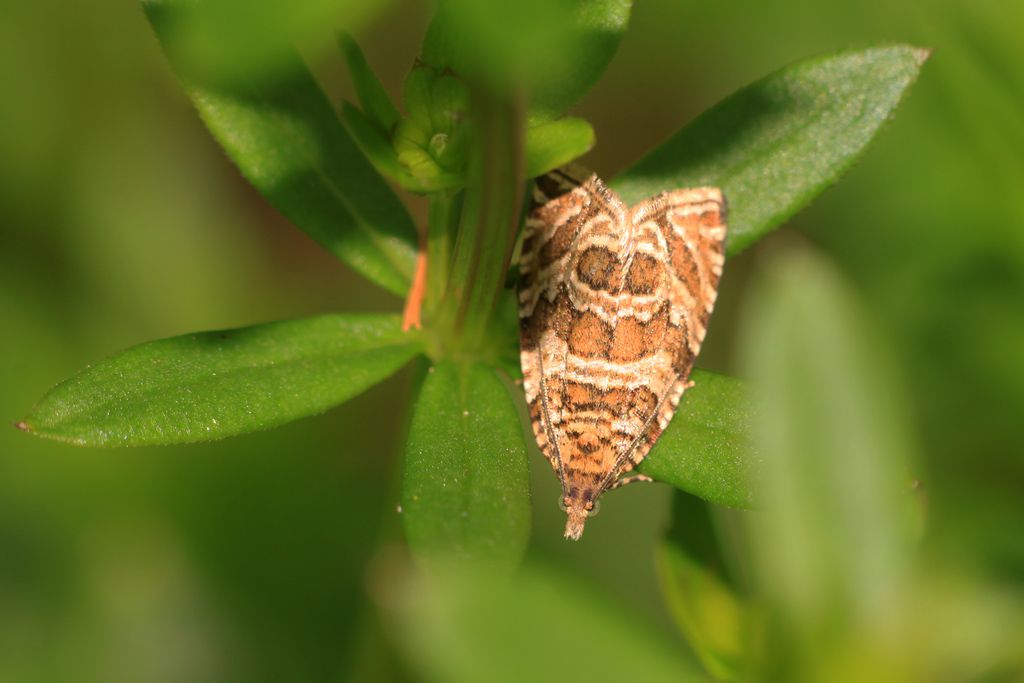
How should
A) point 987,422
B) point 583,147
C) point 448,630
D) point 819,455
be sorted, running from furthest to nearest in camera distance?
point 987,422, point 583,147, point 819,455, point 448,630

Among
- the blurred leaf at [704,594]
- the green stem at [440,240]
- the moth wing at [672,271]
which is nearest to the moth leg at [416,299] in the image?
the green stem at [440,240]

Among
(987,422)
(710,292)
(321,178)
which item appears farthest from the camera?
(987,422)

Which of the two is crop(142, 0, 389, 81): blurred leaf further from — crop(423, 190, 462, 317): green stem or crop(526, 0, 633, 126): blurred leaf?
crop(423, 190, 462, 317): green stem

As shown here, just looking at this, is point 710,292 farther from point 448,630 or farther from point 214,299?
point 214,299

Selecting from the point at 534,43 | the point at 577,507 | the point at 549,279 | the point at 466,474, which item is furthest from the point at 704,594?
the point at 534,43

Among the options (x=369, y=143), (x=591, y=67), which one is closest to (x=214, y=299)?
(x=369, y=143)

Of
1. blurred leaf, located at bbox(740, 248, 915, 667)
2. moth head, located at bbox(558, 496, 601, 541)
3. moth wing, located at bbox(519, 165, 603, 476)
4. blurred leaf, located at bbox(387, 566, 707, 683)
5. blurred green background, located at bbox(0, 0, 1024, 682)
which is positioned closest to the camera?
blurred leaf, located at bbox(387, 566, 707, 683)

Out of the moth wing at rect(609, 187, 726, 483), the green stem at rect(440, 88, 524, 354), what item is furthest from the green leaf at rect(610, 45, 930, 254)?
the green stem at rect(440, 88, 524, 354)
